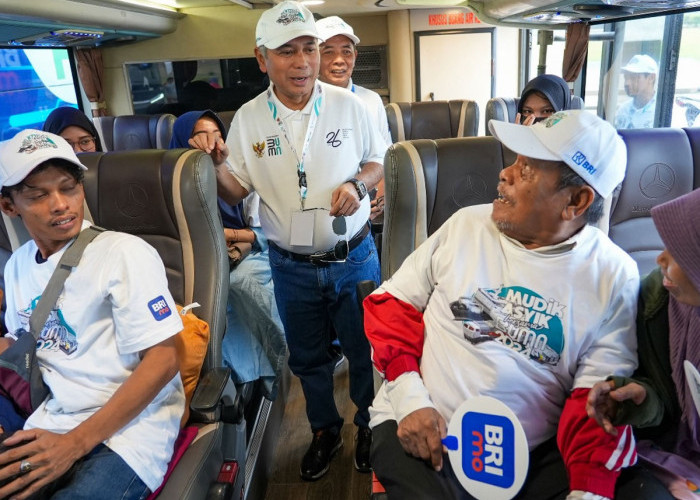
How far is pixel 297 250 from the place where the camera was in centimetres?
190

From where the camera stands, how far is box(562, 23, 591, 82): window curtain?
16.1ft

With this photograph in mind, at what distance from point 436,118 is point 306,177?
2.50m

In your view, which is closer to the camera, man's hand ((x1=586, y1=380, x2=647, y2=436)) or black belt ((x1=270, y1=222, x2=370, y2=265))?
man's hand ((x1=586, y1=380, x2=647, y2=436))

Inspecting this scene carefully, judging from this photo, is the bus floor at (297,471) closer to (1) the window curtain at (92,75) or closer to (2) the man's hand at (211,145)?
(2) the man's hand at (211,145)

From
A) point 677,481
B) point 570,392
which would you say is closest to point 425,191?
point 570,392

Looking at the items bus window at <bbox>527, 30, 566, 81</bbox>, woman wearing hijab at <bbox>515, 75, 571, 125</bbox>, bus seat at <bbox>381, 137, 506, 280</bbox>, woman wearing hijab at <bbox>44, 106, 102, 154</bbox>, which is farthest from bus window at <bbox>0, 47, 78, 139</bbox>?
bus window at <bbox>527, 30, 566, 81</bbox>

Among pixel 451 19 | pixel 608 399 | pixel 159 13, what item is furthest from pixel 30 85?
pixel 608 399

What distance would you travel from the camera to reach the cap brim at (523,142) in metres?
1.20

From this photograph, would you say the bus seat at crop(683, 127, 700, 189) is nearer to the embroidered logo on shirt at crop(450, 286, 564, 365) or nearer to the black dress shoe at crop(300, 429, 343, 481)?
the embroidered logo on shirt at crop(450, 286, 564, 365)

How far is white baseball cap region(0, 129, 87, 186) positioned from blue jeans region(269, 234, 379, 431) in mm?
843

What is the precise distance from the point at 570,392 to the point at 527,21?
3.76 meters

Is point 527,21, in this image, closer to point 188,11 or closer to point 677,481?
point 677,481

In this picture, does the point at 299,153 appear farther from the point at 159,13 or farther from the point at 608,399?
the point at 159,13

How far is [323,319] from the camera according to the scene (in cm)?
204
